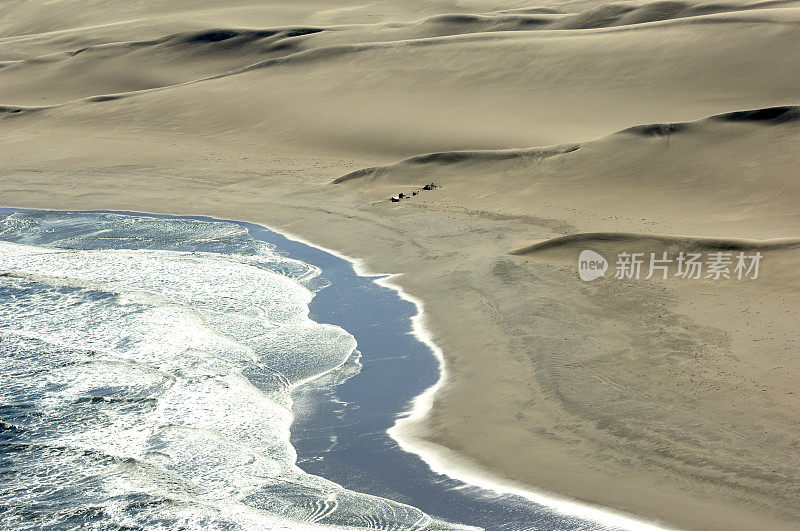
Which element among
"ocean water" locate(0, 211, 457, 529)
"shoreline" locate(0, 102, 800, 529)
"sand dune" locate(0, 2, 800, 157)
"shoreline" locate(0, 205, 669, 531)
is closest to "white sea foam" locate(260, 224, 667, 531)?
"shoreline" locate(0, 205, 669, 531)

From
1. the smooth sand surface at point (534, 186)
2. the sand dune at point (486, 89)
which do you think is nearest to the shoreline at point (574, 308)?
the smooth sand surface at point (534, 186)

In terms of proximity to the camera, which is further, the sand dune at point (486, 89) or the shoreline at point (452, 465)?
the sand dune at point (486, 89)

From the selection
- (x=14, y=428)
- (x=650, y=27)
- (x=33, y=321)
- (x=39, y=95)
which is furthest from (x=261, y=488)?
(x=39, y=95)

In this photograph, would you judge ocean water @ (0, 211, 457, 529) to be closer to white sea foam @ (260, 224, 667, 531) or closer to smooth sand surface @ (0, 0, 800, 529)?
white sea foam @ (260, 224, 667, 531)

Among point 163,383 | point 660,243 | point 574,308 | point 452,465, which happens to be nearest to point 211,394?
point 163,383

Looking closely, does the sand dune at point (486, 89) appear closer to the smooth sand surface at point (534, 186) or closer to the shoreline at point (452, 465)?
the smooth sand surface at point (534, 186)
